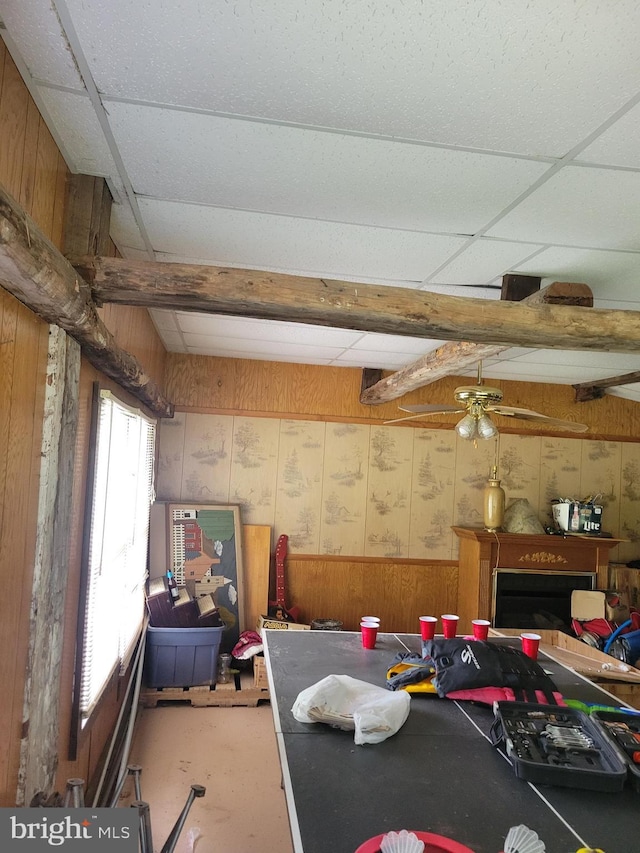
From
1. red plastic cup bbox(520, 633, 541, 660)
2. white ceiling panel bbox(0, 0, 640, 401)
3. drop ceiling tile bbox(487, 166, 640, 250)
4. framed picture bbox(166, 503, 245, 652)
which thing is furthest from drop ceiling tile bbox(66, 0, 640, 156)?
framed picture bbox(166, 503, 245, 652)

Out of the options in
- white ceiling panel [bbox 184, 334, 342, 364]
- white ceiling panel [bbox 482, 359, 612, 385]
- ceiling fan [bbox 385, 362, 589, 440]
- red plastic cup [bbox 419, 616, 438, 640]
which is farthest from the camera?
white ceiling panel [bbox 482, 359, 612, 385]

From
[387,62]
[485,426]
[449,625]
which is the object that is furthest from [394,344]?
[387,62]

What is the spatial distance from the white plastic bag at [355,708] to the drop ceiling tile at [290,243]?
180 cm

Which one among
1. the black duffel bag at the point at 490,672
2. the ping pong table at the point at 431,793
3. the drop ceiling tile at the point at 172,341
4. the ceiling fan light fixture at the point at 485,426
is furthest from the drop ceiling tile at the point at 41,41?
the drop ceiling tile at the point at 172,341

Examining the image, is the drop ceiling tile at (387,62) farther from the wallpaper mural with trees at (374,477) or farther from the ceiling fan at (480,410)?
the wallpaper mural with trees at (374,477)

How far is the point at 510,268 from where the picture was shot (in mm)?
2559

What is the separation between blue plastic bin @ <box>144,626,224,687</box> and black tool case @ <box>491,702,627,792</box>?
269 centimetres

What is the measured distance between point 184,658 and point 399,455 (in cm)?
254

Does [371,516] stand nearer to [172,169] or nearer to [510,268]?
[510,268]

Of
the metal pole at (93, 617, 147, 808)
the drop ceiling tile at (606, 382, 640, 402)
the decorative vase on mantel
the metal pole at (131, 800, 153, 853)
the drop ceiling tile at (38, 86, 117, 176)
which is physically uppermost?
the drop ceiling tile at (38, 86, 117, 176)

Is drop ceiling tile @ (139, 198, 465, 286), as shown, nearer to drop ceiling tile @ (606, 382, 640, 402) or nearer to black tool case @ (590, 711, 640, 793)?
black tool case @ (590, 711, 640, 793)

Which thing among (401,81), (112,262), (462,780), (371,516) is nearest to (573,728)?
(462,780)

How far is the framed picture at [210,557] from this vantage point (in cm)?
473

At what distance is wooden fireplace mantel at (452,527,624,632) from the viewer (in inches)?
196
